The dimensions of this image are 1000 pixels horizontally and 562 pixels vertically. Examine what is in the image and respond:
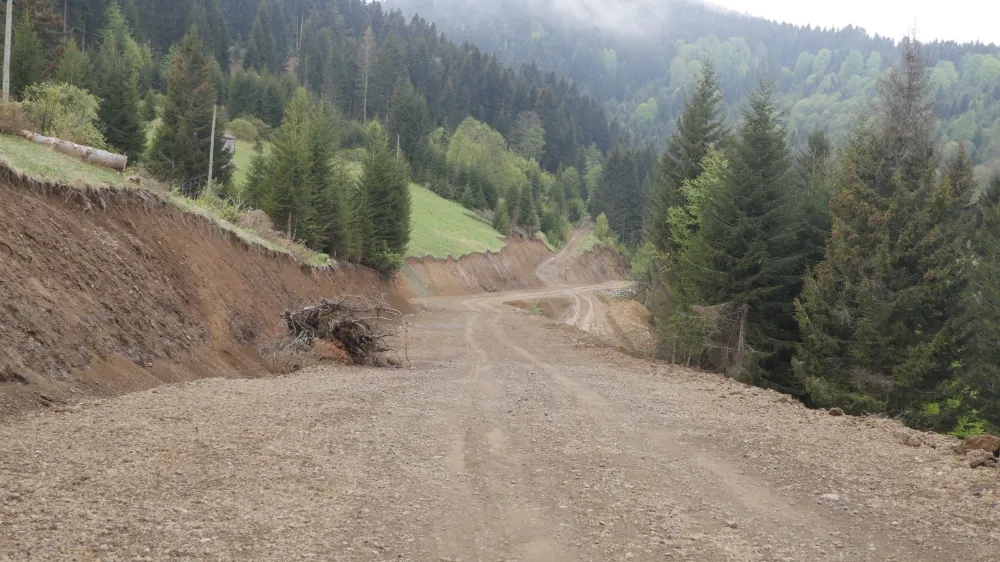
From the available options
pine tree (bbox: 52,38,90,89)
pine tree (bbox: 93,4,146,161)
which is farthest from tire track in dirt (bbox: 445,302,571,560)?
pine tree (bbox: 52,38,90,89)

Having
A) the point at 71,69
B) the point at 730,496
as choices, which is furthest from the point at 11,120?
the point at 71,69

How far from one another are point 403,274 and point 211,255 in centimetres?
3128

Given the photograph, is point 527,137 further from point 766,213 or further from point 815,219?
point 766,213

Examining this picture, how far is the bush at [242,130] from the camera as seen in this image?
76875 millimetres

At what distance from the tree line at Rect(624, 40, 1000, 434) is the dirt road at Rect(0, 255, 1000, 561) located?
8.86 m

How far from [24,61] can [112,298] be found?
43304mm

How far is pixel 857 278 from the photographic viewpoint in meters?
19.4

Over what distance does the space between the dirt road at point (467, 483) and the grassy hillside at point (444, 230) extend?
4258 cm

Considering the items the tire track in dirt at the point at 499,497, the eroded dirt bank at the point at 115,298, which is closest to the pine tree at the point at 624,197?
the eroded dirt bank at the point at 115,298

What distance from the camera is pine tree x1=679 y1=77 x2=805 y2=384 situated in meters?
22.2

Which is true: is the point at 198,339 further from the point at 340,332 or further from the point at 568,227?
the point at 568,227

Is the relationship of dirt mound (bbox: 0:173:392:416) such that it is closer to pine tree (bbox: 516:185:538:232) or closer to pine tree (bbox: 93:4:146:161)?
pine tree (bbox: 93:4:146:161)

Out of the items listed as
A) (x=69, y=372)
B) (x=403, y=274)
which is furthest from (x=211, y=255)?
(x=403, y=274)

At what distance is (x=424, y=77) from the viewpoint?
450ft
